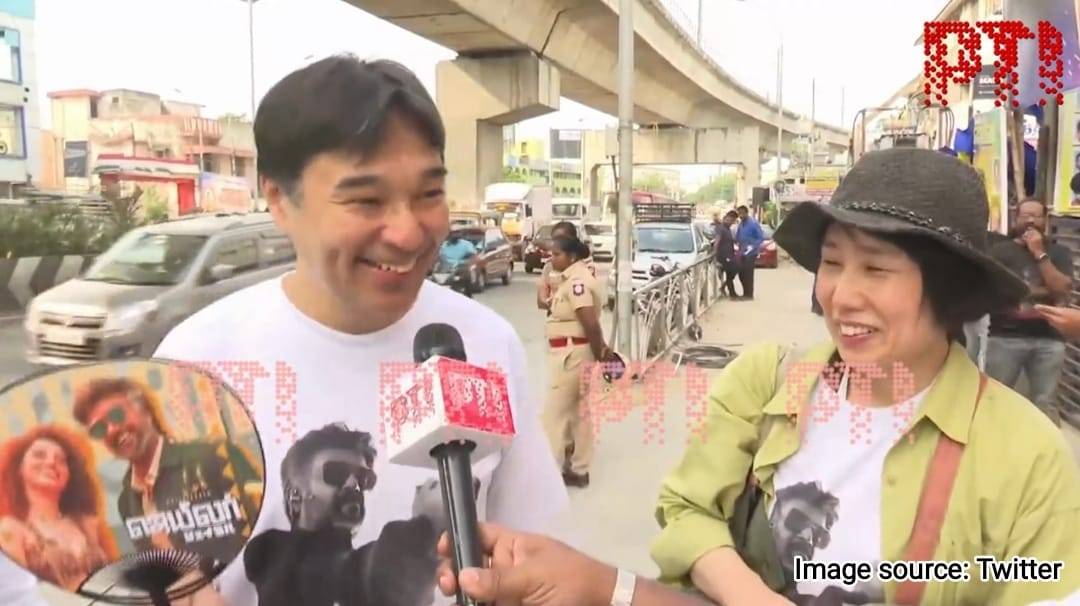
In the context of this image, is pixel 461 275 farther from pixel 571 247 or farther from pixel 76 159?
pixel 76 159

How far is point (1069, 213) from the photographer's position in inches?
205

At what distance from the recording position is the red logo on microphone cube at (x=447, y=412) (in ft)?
2.85

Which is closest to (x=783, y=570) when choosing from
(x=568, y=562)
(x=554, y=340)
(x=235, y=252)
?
(x=568, y=562)

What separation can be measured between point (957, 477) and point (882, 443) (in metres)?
0.11

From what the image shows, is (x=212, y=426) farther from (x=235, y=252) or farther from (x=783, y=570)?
(x=235, y=252)

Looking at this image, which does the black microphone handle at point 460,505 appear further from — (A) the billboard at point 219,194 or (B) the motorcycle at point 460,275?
(A) the billboard at point 219,194

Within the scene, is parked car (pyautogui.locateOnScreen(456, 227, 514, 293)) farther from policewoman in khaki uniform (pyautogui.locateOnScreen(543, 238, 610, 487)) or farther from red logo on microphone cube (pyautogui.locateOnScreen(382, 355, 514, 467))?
red logo on microphone cube (pyautogui.locateOnScreen(382, 355, 514, 467))

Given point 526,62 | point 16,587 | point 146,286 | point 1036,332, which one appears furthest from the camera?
point 526,62

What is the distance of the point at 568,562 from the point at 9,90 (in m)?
17.0

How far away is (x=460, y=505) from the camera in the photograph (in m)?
0.86

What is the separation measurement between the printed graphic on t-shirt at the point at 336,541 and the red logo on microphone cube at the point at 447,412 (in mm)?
173

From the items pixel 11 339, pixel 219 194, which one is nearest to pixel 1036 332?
pixel 11 339

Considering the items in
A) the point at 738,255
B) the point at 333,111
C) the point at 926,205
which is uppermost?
the point at 333,111

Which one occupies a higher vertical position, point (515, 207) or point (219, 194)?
point (219, 194)
